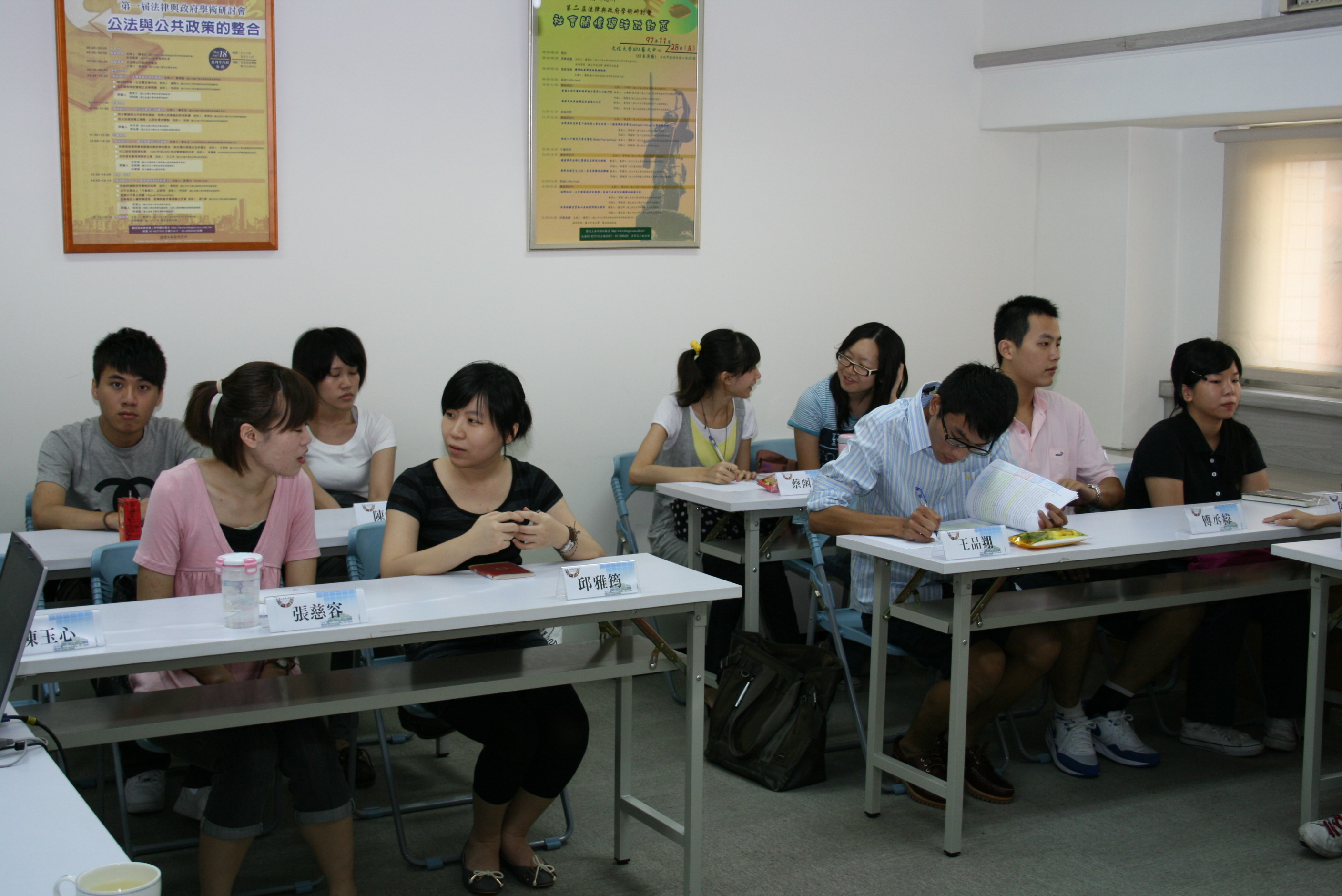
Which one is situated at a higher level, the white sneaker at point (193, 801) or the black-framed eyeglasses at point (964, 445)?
the black-framed eyeglasses at point (964, 445)

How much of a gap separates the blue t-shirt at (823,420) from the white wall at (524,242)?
0.53 metres

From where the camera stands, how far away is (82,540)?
3.27 metres

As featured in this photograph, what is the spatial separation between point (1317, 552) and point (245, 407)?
2616 mm

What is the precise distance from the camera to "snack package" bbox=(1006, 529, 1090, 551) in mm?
3021

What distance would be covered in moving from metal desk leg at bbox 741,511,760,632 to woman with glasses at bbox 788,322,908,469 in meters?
0.62

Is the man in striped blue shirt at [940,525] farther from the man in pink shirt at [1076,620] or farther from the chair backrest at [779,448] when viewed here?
the chair backrest at [779,448]

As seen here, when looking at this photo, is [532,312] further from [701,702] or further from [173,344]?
[701,702]

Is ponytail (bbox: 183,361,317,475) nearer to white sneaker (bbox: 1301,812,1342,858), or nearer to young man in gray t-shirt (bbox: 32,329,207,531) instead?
young man in gray t-shirt (bbox: 32,329,207,531)

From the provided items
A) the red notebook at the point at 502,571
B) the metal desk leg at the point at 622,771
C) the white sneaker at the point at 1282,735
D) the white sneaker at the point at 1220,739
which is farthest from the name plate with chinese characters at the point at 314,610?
the white sneaker at the point at 1282,735

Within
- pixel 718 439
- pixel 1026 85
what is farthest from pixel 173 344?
pixel 1026 85

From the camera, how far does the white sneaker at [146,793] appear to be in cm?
328

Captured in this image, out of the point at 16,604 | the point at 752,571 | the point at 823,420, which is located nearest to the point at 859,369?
the point at 823,420

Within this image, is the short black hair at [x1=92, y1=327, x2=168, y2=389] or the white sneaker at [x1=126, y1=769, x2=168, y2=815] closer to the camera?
the white sneaker at [x1=126, y1=769, x2=168, y2=815]

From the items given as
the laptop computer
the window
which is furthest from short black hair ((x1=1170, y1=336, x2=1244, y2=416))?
the laptop computer
